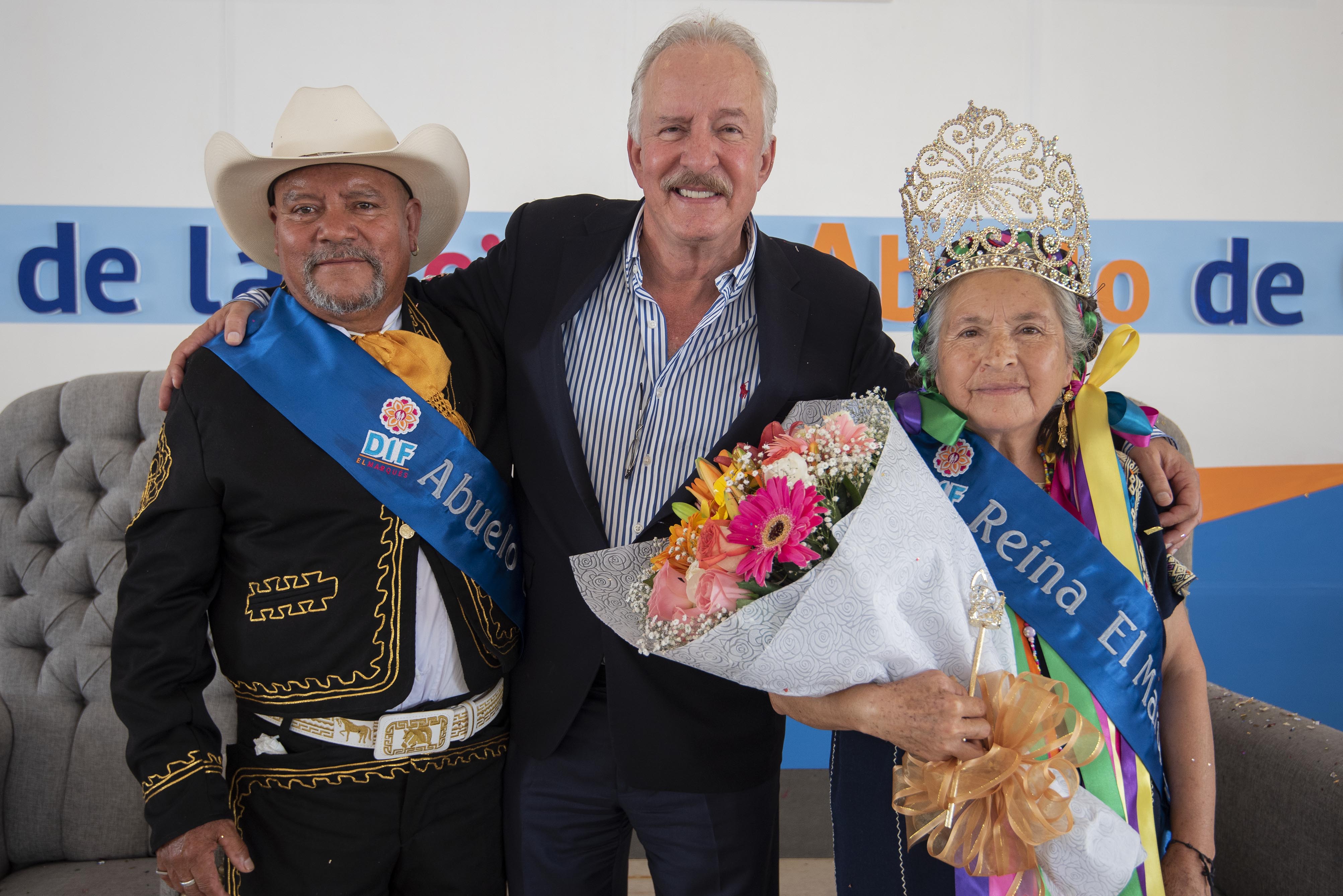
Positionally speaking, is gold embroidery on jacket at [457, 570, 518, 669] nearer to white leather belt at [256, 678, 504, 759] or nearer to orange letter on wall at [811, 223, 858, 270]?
white leather belt at [256, 678, 504, 759]

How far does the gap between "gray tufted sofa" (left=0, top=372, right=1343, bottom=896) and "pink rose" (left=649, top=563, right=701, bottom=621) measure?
48.4 inches

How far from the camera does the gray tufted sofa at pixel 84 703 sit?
1.59m

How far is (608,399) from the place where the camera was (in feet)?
4.71

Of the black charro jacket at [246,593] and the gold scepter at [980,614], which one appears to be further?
the black charro jacket at [246,593]

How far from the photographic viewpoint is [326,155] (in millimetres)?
1381

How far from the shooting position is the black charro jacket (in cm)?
127

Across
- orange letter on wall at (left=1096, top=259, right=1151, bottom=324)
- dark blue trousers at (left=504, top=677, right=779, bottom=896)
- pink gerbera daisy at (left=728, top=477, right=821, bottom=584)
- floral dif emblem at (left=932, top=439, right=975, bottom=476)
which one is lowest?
dark blue trousers at (left=504, top=677, right=779, bottom=896)

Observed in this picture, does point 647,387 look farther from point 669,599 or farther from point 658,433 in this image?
point 669,599

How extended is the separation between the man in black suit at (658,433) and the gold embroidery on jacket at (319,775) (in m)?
0.13

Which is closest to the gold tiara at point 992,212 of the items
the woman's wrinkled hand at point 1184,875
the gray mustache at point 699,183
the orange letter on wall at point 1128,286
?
the gray mustache at point 699,183

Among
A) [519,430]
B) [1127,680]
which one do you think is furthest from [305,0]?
[1127,680]

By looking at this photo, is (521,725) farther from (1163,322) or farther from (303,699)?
(1163,322)

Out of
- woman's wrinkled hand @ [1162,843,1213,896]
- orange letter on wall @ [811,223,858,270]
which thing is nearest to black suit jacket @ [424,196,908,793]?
woman's wrinkled hand @ [1162,843,1213,896]

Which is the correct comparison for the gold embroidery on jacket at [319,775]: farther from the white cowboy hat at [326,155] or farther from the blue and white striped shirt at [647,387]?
the white cowboy hat at [326,155]
